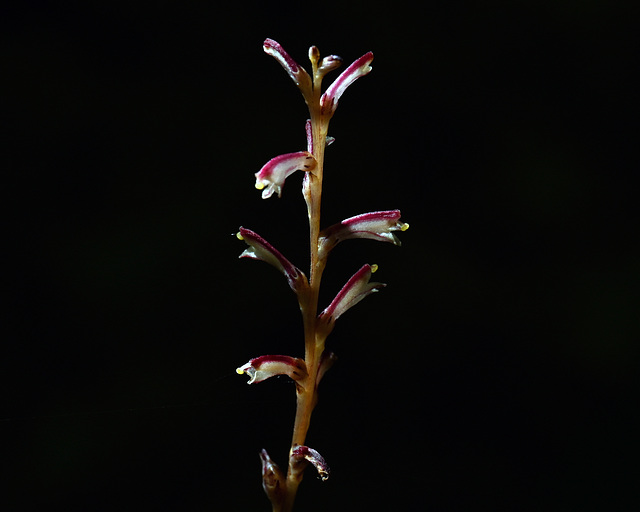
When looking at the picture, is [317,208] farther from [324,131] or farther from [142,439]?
[142,439]

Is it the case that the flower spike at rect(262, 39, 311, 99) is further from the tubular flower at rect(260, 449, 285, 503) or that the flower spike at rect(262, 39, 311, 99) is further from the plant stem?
the tubular flower at rect(260, 449, 285, 503)

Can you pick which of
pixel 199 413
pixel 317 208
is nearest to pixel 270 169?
pixel 317 208

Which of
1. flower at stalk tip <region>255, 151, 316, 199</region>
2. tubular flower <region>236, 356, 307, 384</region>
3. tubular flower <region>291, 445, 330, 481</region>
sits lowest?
tubular flower <region>291, 445, 330, 481</region>

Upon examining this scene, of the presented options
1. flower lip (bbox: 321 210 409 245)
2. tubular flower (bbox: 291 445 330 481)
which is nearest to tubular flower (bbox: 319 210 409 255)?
flower lip (bbox: 321 210 409 245)

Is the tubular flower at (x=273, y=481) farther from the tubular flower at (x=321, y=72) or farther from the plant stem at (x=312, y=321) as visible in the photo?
the tubular flower at (x=321, y=72)

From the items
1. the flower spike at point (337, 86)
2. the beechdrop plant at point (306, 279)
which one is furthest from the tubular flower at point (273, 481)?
the flower spike at point (337, 86)

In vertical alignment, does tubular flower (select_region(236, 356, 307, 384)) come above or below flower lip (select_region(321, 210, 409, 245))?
below
